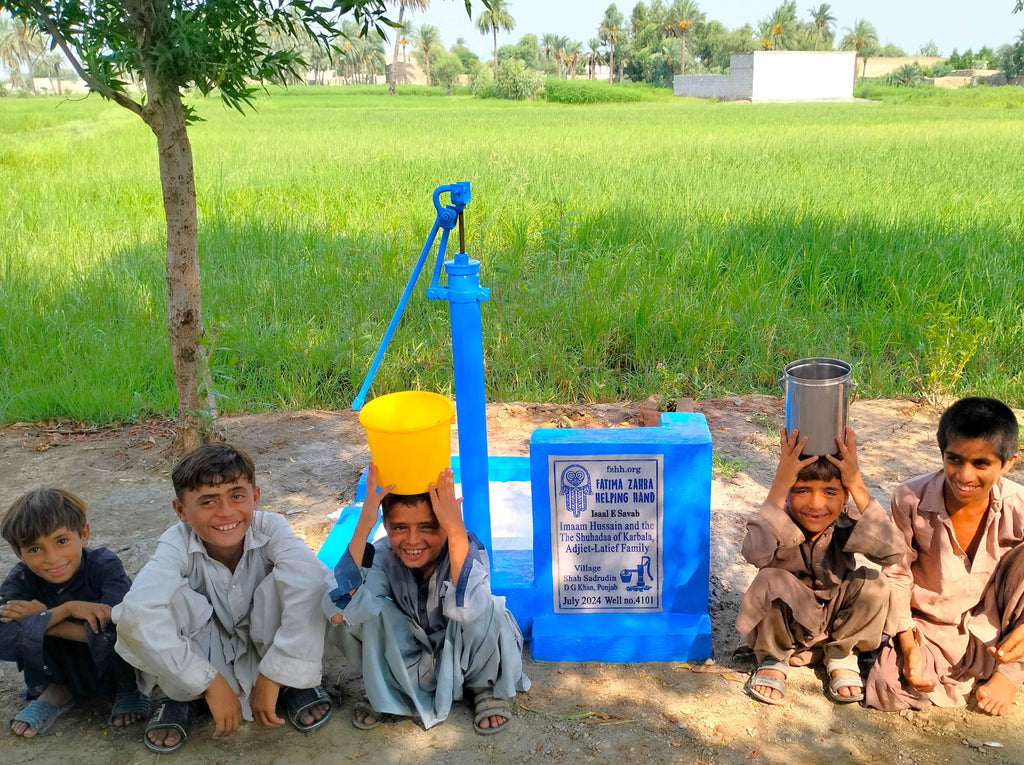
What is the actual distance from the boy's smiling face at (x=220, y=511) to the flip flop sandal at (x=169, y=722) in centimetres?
44

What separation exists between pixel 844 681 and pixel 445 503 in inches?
47.1

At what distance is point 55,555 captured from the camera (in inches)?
92.6

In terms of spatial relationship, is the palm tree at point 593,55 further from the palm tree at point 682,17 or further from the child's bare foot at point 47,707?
the child's bare foot at point 47,707

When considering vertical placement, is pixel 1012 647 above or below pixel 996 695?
above

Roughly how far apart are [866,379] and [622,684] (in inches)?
121

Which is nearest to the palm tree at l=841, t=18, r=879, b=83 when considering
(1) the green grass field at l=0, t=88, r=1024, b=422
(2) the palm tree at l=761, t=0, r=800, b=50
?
(2) the palm tree at l=761, t=0, r=800, b=50

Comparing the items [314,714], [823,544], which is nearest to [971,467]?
[823,544]

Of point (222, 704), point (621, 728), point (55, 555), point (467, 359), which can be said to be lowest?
point (621, 728)

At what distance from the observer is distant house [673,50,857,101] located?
4381 centimetres

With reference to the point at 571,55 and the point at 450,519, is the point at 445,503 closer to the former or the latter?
the point at 450,519

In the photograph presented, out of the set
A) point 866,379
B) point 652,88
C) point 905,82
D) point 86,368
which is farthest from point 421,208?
point 905,82

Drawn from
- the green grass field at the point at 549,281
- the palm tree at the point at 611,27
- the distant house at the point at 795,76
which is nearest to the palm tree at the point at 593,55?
the palm tree at the point at 611,27

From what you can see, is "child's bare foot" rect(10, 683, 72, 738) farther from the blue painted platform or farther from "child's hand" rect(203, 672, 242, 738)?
the blue painted platform

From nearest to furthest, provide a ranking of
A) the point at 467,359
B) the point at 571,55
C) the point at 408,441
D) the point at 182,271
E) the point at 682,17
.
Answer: the point at 408,441 < the point at 467,359 < the point at 182,271 < the point at 682,17 < the point at 571,55
